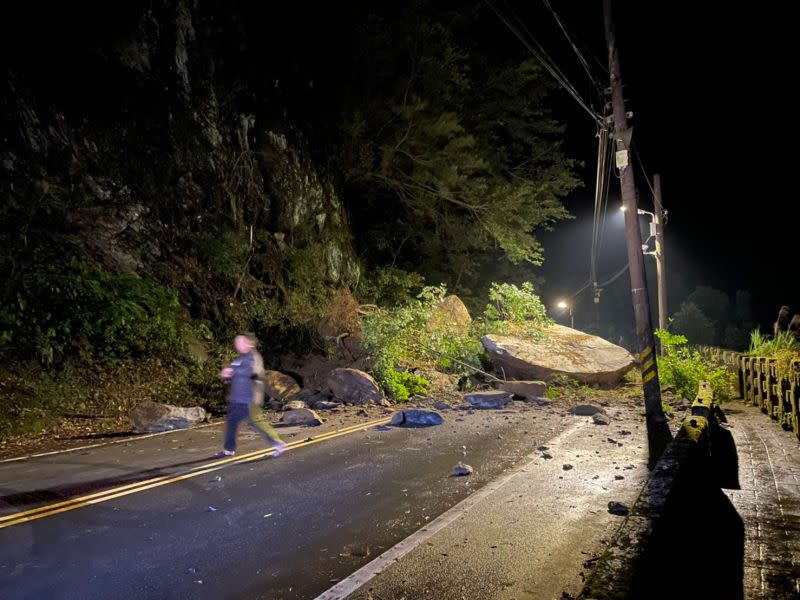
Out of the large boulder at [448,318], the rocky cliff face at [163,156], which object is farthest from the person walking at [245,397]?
the large boulder at [448,318]

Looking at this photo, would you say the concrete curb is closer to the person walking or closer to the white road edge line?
the white road edge line

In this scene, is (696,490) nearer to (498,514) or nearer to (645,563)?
(498,514)

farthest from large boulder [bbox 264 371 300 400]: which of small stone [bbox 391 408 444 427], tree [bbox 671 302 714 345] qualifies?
tree [bbox 671 302 714 345]

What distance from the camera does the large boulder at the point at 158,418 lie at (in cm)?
1066

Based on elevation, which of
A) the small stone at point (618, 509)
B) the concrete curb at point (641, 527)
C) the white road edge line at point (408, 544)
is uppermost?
the concrete curb at point (641, 527)

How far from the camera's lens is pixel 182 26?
1711 centimetres

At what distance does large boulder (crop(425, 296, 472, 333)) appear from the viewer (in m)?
17.9

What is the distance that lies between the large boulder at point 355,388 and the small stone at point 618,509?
8.01m

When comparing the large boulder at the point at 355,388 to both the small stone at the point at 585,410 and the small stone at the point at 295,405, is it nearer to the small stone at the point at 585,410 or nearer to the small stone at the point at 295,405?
the small stone at the point at 295,405

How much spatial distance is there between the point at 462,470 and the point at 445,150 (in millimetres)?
15935

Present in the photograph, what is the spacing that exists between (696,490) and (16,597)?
527cm

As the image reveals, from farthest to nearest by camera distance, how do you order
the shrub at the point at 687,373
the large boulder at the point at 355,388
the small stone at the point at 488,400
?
the large boulder at the point at 355,388 → the small stone at the point at 488,400 → the shrub at the point at 687,373

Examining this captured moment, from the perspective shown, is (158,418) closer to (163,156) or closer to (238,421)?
(238,421)

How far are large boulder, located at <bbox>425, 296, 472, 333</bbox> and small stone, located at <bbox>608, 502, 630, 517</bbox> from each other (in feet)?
39.3
